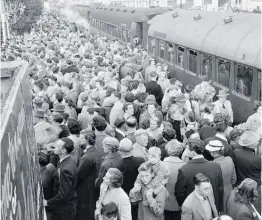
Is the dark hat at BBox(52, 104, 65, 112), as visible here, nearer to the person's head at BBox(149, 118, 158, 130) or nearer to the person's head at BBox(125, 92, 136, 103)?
the person's head at BBox(125, 92, 136, 103)

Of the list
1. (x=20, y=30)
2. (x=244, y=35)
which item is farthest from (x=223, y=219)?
(x=20, y=30)

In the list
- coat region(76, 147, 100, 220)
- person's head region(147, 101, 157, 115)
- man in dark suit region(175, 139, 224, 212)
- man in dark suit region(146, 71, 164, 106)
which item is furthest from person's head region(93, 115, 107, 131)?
man in dark suit region(146, 71, 164, 106)

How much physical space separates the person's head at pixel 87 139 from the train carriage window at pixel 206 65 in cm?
611

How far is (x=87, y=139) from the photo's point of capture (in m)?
5.74

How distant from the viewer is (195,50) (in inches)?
496

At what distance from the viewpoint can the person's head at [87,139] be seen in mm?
5703

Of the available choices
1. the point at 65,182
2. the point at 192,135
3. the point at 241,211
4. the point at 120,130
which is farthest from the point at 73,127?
the point at 241,211

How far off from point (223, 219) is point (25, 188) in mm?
1936

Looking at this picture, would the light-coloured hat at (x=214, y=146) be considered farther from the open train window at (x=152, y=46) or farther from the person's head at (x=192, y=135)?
the open train window at (x=152, y=46)

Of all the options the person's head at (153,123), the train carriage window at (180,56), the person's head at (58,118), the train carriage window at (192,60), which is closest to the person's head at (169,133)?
the person's head at (153,123)

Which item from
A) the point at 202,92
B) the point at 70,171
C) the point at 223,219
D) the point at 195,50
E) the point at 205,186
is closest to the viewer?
the point at 223,219

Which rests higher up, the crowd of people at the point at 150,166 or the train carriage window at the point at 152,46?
the crowd of people at the point at 150,166

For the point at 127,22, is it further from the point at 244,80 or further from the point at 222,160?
the point at 222,160

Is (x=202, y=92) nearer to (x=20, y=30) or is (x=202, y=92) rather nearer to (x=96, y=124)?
(x=96, y=124)
